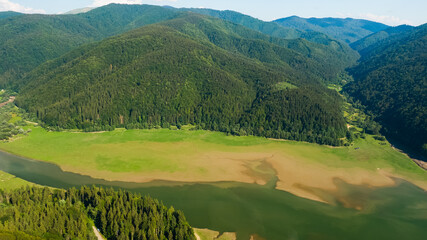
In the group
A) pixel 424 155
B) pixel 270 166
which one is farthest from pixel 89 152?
pixel 424 155

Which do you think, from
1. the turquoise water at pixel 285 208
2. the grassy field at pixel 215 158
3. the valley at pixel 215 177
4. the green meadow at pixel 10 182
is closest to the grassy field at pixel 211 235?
the valley at pixel 215 177

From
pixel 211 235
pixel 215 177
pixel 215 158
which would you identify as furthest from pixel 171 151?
pixel 211 235

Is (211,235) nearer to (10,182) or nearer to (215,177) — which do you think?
(215,177)

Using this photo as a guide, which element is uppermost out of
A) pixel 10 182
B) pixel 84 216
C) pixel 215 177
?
pixel 84 216

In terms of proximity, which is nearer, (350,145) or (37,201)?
(37,201)

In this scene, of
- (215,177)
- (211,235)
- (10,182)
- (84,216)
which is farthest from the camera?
(215,177)

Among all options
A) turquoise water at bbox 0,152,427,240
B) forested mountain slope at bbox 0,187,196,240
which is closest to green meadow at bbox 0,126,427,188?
turquoise water at bbox 0,152,427,240

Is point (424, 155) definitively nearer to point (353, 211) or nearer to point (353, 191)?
point (353, 191)
